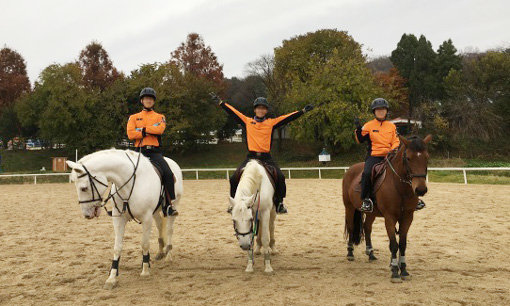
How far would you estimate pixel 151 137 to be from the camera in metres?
6.70

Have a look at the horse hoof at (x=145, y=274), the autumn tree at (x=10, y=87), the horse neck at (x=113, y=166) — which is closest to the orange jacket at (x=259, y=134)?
the horse neck at (x=113, y=166)

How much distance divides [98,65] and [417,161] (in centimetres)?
4756

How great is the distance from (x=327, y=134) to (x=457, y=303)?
88.7 feet

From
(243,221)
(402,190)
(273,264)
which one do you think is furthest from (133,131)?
(402,190)

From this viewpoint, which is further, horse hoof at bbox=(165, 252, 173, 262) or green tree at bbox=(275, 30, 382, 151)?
green tree at bbox=(275, 30, 382, 151)

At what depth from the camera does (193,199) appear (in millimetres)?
15766

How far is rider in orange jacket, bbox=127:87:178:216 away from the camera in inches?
252

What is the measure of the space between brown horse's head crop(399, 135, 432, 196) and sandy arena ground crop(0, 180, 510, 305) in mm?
1530

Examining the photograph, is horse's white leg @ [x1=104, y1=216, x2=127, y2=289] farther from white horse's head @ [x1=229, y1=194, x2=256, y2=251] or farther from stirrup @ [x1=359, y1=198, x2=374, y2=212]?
stirrup @ [x1=359, y1=198, x2=374, y2=212]

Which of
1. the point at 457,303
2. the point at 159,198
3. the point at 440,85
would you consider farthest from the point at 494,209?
the point at 440,85

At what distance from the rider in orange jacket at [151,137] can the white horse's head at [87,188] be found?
4.38 feet

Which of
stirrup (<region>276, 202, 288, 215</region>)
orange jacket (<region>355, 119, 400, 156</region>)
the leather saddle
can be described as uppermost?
orange jacket (<region>355, 119, 400, 156</region>)

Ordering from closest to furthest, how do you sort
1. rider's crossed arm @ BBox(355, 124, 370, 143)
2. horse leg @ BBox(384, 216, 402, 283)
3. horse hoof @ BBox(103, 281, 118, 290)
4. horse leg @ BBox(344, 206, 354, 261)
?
horse hoof @ BBox(103, 281, 118, 290)
horse leg @ BBox(384, 216, 402, 283)
rider's crossed arm @ BBox(355, 124, 370, 143)
horse leg @ BBox(344, 206, 354, 261)

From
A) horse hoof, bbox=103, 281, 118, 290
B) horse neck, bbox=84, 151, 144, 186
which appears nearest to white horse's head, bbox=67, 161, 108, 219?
horse neck, bbox=84, 151, 144, 186
